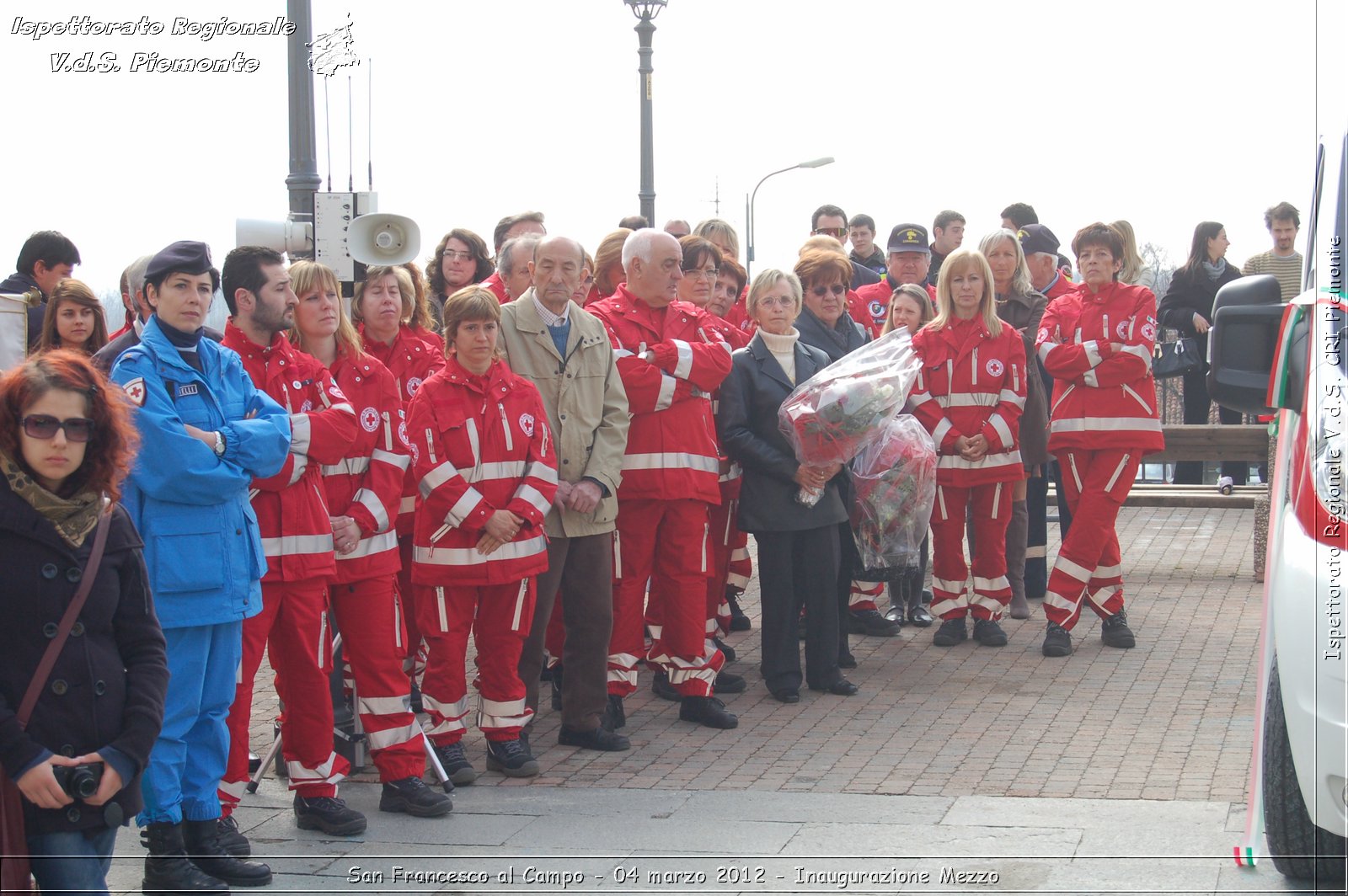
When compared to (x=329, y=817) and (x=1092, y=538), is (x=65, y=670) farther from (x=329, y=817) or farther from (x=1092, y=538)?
(x=1092, y=538)

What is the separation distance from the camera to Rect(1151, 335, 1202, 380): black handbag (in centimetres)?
1299

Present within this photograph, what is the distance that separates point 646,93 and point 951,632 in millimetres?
9669

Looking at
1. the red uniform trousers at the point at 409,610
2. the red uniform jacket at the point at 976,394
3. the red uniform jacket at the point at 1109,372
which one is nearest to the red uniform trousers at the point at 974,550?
the red uniform jacket at the point at 976,394

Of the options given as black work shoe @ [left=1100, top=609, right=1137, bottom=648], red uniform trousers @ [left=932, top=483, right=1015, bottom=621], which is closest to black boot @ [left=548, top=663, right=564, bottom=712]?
red uniform trousers @ [left=932, top=483, right=1015, bottom=621]

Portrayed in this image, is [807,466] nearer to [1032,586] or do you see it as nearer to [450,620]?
[450,620]

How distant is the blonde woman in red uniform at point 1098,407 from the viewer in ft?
29.0

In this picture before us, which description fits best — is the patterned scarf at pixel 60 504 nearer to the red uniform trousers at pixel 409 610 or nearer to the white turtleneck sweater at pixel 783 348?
the red uniform trousers at pixel 409 610

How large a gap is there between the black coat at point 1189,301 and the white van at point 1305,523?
8.51m

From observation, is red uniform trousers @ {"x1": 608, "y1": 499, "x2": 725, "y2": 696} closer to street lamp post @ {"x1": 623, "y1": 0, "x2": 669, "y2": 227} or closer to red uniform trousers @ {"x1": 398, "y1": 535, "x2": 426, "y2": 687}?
red uniform trousers @ {"x1": 398, "y1": 535, "x2": 426, "y2": 687}

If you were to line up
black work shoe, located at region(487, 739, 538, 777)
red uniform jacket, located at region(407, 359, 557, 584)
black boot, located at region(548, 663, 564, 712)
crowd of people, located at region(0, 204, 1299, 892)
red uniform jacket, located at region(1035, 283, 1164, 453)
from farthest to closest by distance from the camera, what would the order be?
red uniform jacket, located at region(1035, 283, 1164, 453), black boot, located at region(548, 663, 564, 712), black work shoe, located at region(487, 739, 538, 777), red uniform jacket, located at region(407, 359, 557, 584), crowd of people, located at region(0, 204, 1299, 892)

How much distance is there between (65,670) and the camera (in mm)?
4000

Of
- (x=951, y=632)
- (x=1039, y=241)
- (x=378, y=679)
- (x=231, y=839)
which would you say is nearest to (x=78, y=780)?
(x=231, y=839)

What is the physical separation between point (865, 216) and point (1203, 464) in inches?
230

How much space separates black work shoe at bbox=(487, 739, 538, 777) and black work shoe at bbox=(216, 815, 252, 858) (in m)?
1.32
